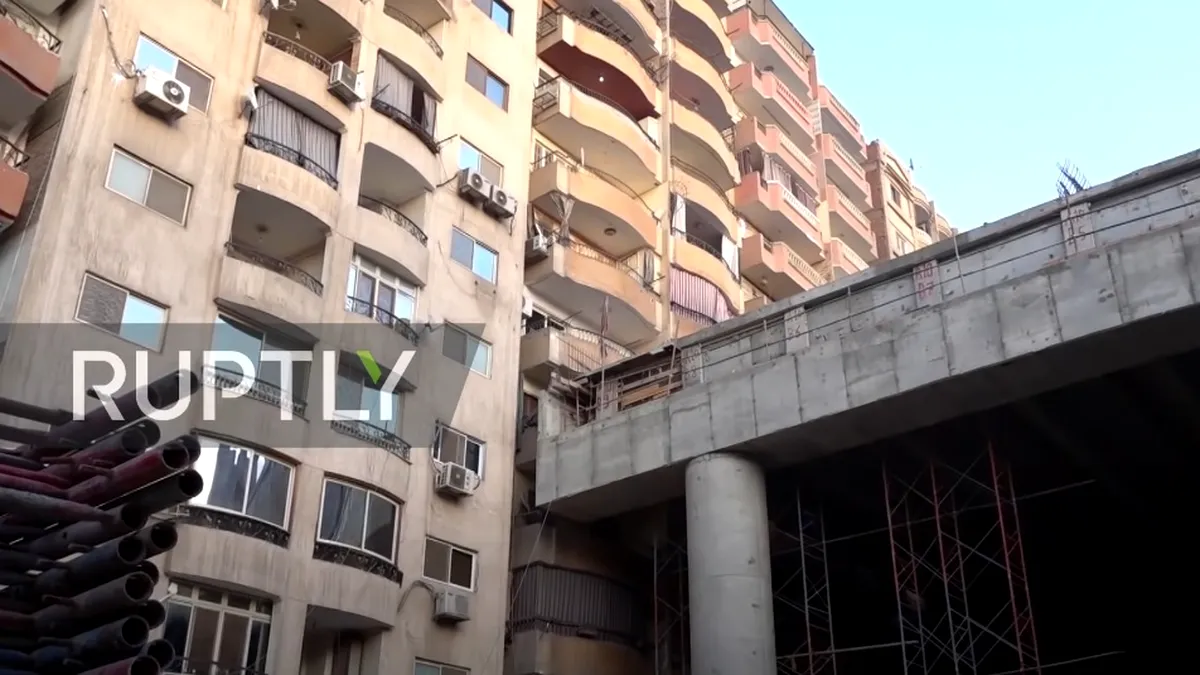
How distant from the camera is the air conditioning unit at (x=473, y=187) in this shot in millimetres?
24656

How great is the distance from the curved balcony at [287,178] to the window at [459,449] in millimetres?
4882

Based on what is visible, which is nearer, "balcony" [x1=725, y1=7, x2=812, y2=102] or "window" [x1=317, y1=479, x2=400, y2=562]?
"window" [x1=317, y1=479, x2=400, y2=562]

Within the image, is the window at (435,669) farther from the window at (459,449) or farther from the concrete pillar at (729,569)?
the concrete pillar at (729,569)

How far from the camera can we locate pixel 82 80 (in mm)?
18078

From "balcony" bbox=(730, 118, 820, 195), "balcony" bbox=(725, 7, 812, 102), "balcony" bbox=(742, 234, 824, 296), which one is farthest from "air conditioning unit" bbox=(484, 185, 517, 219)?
"balcony" bbox=(725, 7, 812, 102)

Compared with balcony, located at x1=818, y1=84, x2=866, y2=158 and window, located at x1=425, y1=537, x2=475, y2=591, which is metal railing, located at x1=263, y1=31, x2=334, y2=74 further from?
balcony, located at x1=818, y1=84, x2=866, y2=158

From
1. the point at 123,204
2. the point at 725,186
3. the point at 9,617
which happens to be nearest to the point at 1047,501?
the point at 725,186

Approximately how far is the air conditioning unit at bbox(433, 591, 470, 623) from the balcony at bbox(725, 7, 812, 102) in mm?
27773

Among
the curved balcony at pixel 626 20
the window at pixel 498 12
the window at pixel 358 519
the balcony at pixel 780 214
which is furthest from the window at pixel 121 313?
the balcony at pixel 780 214

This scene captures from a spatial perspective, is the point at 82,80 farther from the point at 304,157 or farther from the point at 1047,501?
the point at 1047,501

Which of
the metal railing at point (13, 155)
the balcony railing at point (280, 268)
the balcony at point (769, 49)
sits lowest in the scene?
the balcony railing at point (280, 268)

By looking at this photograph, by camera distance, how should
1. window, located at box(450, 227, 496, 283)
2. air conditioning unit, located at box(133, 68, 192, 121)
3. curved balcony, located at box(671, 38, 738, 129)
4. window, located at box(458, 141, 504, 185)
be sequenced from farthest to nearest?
1. curved balcony, located at box(671, 38, 738, 129)
2. window, located at box(458, 141, 504, 185)
3. window, located at box(450, 227, 496, 283)
4. air conditioning unit, located at box(133, 68, 192, 121)

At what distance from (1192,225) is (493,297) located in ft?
46.1

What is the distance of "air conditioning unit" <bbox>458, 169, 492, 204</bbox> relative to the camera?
24.7 meters
